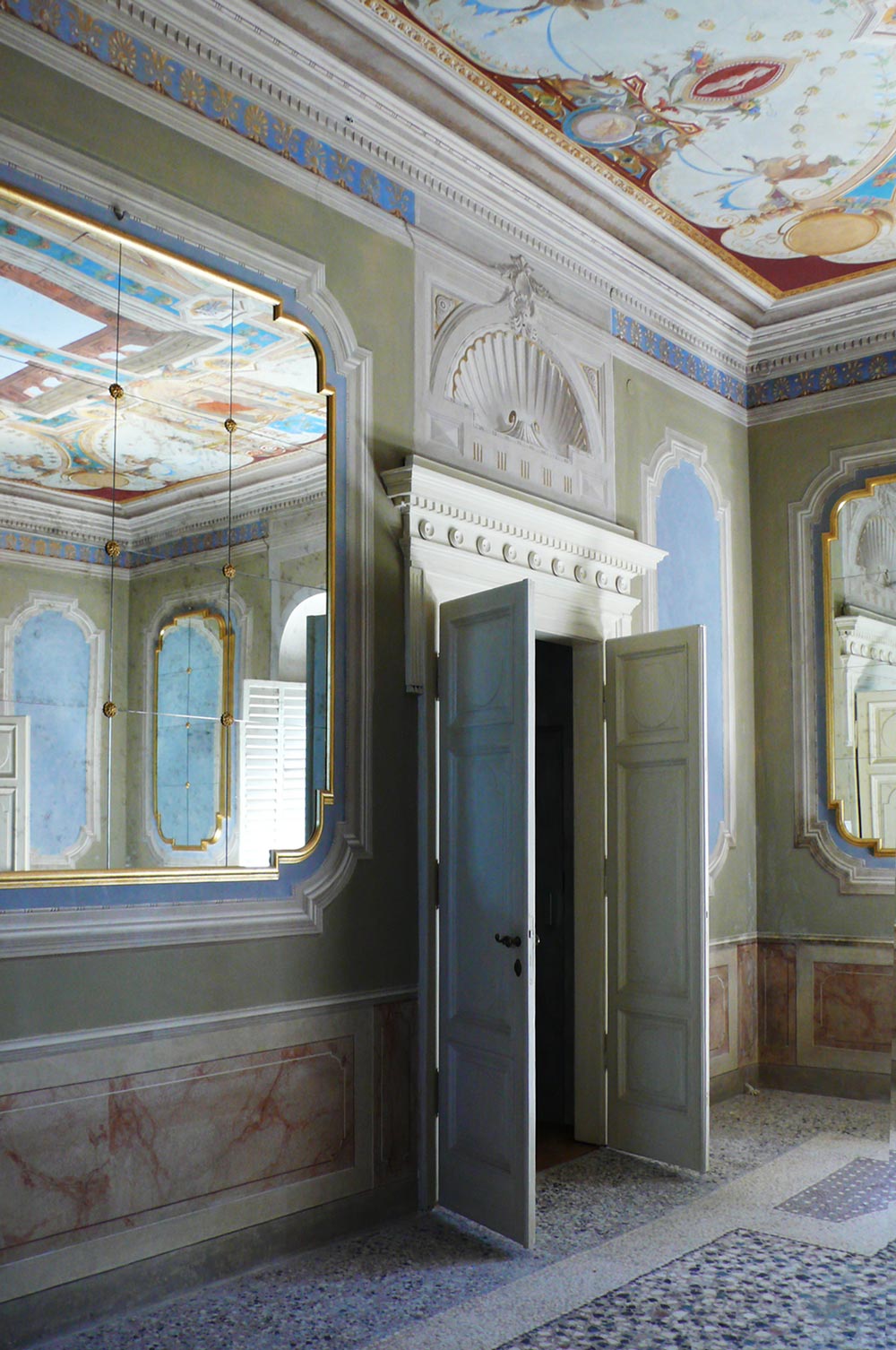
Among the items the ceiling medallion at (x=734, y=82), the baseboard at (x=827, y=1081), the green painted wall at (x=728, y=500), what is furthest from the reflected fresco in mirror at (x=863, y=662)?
the ceiling medallion at (x=734, y=82)

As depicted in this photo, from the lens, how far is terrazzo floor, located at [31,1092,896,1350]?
316cm

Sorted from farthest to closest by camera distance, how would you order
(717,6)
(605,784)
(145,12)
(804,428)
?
(804,428) → (605,784) → (717,6) → (145,12)

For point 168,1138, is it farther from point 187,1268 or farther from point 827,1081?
point 827,1081

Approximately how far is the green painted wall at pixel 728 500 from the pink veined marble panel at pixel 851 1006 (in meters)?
0.47

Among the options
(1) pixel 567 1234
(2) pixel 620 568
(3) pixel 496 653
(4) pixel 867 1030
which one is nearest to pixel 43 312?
(3) pixel 496 653

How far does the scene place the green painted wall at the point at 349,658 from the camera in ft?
10.6

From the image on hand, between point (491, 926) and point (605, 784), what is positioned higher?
point (605, 784)

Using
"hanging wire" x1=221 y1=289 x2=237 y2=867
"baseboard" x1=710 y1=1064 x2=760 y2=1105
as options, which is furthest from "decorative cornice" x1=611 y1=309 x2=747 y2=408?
"baseboard" x1=710 y1=1064 x2=760 y2=1105

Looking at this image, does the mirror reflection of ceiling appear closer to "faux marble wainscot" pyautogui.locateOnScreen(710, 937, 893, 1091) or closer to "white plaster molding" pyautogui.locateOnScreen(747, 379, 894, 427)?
"white plaster molding" pyautogui.locateOnScreen(747, 379, 894, 427)

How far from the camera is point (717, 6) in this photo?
12.8 feet

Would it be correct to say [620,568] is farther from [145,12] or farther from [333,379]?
[145,12]

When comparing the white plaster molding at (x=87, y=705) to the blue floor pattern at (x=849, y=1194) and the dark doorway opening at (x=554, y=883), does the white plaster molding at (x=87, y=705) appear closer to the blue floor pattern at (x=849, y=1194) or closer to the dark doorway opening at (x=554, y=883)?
the dark doorway opening at (x=554, y=883)

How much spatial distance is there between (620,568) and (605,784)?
981 millimetres

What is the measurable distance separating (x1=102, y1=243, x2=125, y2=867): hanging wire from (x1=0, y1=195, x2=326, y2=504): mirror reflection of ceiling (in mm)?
12
